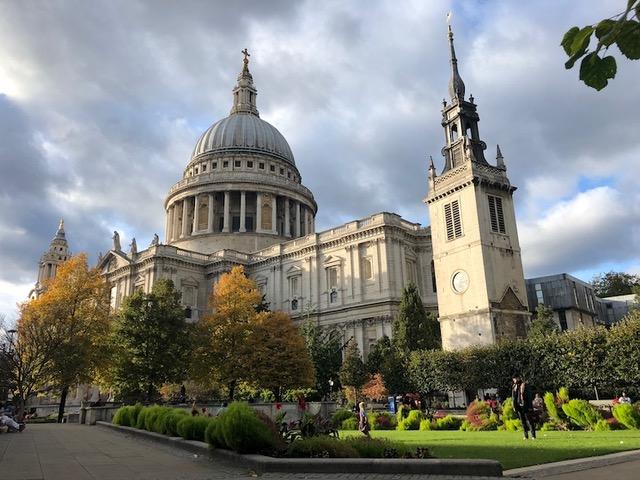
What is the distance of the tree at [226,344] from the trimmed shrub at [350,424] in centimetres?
1519

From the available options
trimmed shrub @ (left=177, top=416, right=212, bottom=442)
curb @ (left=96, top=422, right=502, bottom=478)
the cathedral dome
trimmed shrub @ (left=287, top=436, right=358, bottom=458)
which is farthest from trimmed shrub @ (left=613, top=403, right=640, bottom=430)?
the cathedral dome

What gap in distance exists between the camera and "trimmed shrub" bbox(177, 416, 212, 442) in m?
16.4

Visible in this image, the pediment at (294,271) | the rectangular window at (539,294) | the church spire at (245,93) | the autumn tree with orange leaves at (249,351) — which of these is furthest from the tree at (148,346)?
the church spire at (245,93)

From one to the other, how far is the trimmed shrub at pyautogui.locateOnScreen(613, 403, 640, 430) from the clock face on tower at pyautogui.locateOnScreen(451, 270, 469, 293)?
21.2 metres

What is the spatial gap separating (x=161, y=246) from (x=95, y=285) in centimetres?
2490

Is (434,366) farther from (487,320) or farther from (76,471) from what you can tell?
(76,471)

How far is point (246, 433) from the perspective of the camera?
13.1 metres

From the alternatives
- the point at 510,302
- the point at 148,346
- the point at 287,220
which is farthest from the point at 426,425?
the point at 287,220

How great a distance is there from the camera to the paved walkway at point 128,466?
10.3 m

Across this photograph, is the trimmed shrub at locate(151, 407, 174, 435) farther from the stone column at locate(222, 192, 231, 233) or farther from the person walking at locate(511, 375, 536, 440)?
the stone column at locate(222, 192, 231, 233)

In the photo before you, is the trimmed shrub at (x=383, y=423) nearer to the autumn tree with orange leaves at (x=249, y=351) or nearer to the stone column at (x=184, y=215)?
the autumn tree with orange leaves at (x=249, y=351)

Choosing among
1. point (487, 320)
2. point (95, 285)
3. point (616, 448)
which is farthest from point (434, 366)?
point (95, 285)

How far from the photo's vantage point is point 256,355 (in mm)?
42062

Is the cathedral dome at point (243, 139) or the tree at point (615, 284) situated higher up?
the cathedral dome at point (243, 139)
